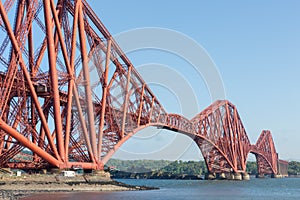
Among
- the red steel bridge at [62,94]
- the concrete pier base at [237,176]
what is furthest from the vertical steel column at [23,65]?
the concrete pier base at [237,176]

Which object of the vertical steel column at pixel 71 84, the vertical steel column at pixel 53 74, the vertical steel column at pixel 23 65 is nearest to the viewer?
the vertical steel column at pixel 23 65

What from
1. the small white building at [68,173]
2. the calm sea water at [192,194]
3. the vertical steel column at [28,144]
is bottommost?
the calm sea water at [192,194]

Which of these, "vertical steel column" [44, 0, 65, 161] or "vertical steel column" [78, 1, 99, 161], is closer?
"vertical steel column" [44, 0, 65, 161]

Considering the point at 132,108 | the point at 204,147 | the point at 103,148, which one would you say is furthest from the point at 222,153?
the point at 103,148

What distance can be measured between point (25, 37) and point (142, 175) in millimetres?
160953

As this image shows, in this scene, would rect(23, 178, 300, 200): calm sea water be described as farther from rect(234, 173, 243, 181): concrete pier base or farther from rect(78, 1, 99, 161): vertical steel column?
rect(234, 173, 243, 181): concrete pier base

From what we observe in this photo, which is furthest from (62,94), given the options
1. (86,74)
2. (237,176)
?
(237,176)

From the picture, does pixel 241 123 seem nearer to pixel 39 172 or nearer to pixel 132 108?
pixel 132 108

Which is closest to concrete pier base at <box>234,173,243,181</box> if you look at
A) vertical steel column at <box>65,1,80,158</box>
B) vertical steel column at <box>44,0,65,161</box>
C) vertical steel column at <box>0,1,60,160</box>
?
vertical steel column at <box>65,1,80,158</box>

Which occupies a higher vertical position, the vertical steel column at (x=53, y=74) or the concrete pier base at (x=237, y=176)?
the vertical steel column at (x=53, y=74)

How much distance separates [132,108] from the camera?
8300 cm

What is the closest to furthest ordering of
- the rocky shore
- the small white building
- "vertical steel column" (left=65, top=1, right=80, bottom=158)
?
the rocky shore
the small white building
"vertical steel column" (left=65, top=1, right=80, bottom=158)

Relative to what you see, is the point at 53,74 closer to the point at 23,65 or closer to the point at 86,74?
the point at 23,65

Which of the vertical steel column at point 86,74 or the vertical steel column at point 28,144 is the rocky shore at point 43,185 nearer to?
the vertical steel column at point 28,144
